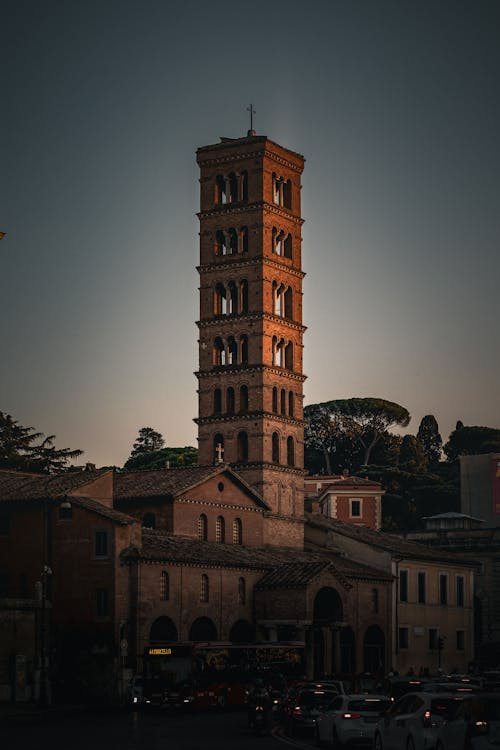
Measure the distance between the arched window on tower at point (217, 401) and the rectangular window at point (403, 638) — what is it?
1847 centimetres

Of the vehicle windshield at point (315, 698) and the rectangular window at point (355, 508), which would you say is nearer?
the vehicle windshield at point (315, 698)

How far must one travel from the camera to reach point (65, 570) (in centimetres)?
7388

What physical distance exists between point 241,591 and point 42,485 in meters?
12.8

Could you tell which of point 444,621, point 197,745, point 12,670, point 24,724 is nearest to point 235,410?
point 444,621

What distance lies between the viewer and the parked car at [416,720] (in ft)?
92.8

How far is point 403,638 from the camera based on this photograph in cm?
9288

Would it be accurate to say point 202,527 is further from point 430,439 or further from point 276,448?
point 430,439

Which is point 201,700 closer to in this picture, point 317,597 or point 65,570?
point 65,570

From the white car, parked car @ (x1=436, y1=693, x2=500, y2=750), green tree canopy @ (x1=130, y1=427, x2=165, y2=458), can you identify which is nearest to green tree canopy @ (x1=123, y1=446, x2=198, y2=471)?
green tree canopy @ (x1=130, y1=427, x2=165, y2=458)

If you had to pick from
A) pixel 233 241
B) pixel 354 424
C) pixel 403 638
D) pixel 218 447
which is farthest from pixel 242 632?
pixel 354 424

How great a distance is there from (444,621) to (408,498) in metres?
56.6

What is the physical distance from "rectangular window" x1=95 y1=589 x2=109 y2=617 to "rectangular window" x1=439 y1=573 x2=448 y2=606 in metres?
33.5

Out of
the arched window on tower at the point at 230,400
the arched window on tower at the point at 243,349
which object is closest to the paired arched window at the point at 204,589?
the arched window on tower at the point at 230,400

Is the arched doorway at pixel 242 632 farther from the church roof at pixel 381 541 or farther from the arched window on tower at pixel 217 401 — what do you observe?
the arched window on tower at pixel 217 401
